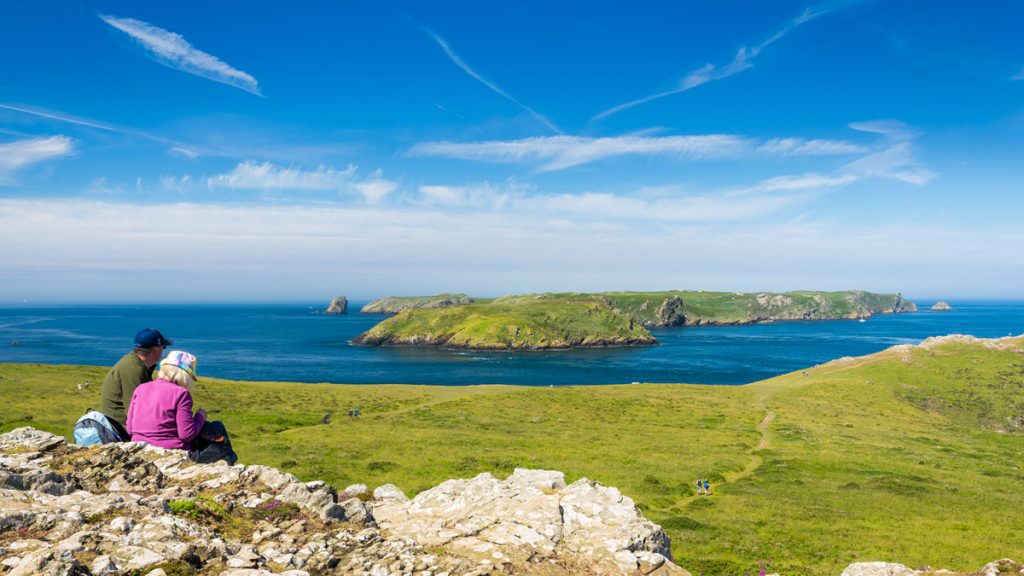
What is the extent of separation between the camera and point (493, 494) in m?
14.6

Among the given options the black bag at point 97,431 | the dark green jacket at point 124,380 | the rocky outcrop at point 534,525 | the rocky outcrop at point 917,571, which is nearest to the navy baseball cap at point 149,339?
the dark green jacket at point 124,380

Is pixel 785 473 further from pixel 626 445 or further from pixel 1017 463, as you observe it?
pixel 1017 463

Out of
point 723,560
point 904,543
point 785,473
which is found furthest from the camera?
point 785,473

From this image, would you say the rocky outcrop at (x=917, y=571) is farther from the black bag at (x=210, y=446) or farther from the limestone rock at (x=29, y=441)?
the limestone rock at (x=29, y=441)

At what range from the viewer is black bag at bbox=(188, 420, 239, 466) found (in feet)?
43.4

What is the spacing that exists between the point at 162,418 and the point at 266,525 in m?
4.30

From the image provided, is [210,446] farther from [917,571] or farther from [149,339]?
[917,571]

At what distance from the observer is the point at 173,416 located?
12500mm

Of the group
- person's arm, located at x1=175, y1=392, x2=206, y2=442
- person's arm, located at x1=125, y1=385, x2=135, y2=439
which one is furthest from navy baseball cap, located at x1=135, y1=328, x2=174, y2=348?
person's arm, located at x1=175, y1=392, x2=206, y2=442

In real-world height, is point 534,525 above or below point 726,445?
above

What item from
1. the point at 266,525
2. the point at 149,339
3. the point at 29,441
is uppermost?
the point at 149,339

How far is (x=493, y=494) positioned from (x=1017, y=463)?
2754 inches

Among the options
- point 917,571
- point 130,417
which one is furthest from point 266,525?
point 917,571

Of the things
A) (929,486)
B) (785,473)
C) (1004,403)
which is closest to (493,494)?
(785,473)
